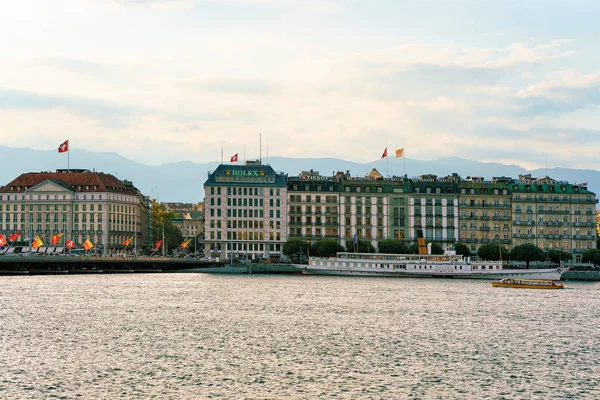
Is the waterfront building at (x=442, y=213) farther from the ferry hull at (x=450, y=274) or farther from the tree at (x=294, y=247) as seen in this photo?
the ferry hull at (x=450, y=274)

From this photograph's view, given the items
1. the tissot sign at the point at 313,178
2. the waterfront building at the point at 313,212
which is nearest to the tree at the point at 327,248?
the waterfront building at the point at 313,212

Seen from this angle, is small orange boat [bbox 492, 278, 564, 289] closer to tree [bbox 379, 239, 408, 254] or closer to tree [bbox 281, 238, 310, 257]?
tree [bbox 379, 239, 408, 254]

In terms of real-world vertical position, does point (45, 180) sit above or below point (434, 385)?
above

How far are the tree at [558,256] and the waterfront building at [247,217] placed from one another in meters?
49.4

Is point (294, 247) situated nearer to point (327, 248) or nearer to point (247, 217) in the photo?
point (327, 248)

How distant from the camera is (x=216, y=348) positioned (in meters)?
55.2

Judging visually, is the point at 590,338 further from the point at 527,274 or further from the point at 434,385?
the point at 527,274

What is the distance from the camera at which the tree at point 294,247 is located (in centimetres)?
16262

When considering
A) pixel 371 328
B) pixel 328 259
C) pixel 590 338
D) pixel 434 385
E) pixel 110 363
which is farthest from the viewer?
pixel 328 259

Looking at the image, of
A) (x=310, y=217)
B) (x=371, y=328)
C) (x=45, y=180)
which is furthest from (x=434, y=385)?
(x=45, y=180)

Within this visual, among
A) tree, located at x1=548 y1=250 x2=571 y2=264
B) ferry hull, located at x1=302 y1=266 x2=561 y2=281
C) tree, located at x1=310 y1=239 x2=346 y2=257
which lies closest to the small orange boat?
ferry hull, located at x1=302 y1=266 x2=561 y2=281

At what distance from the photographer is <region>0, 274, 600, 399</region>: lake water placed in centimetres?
4328

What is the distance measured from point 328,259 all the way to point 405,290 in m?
40.3

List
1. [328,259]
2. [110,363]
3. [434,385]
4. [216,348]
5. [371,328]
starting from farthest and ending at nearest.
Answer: [328,259] < [371,328] < [216,348] < [110,363] < [434,385]
